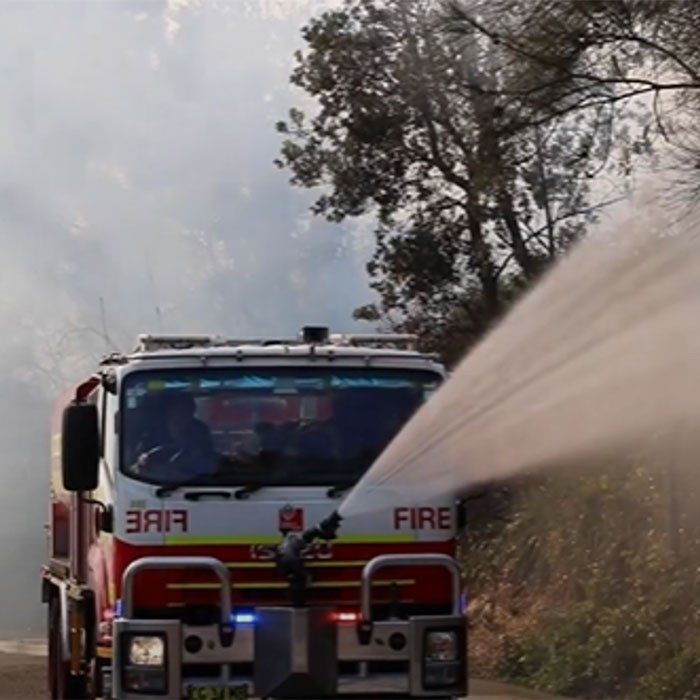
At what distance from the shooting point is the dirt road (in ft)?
56.1

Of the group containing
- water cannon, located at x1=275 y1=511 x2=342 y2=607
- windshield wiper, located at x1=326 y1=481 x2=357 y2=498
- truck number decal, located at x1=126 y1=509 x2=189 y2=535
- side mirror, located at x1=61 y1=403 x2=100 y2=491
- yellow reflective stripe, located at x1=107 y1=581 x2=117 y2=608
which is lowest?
yellow reflective stripe, located at x1=107 y1=581 x2=117 y2=608

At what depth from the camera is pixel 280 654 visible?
438 inches

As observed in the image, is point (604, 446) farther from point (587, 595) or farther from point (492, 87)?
point (492, 87)

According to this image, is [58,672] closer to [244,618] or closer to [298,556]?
[244,618]

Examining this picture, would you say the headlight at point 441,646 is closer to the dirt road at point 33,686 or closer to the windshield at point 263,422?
the windshield at point 263,422

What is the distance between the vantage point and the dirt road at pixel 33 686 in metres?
17.1

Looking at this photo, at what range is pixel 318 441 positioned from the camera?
465 inches

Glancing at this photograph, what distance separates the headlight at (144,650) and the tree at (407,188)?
12.2 m

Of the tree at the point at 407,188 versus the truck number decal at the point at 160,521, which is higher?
the tree at the point at 407,188

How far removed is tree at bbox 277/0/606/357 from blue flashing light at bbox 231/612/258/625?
11868 millimetres

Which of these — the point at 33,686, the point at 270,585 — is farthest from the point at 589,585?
the point at 270,585

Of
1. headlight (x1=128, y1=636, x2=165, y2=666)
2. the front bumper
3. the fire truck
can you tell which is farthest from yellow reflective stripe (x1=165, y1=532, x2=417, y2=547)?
headlight (x1=128, y1=636, x2=165, y2=666)

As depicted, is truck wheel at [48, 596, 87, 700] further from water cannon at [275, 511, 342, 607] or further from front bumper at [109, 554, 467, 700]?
water cannon at [275, 511, 342, 607]

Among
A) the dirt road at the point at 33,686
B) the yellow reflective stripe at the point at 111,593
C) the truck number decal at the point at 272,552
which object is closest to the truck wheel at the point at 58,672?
the dirt road at the point at 33,686
